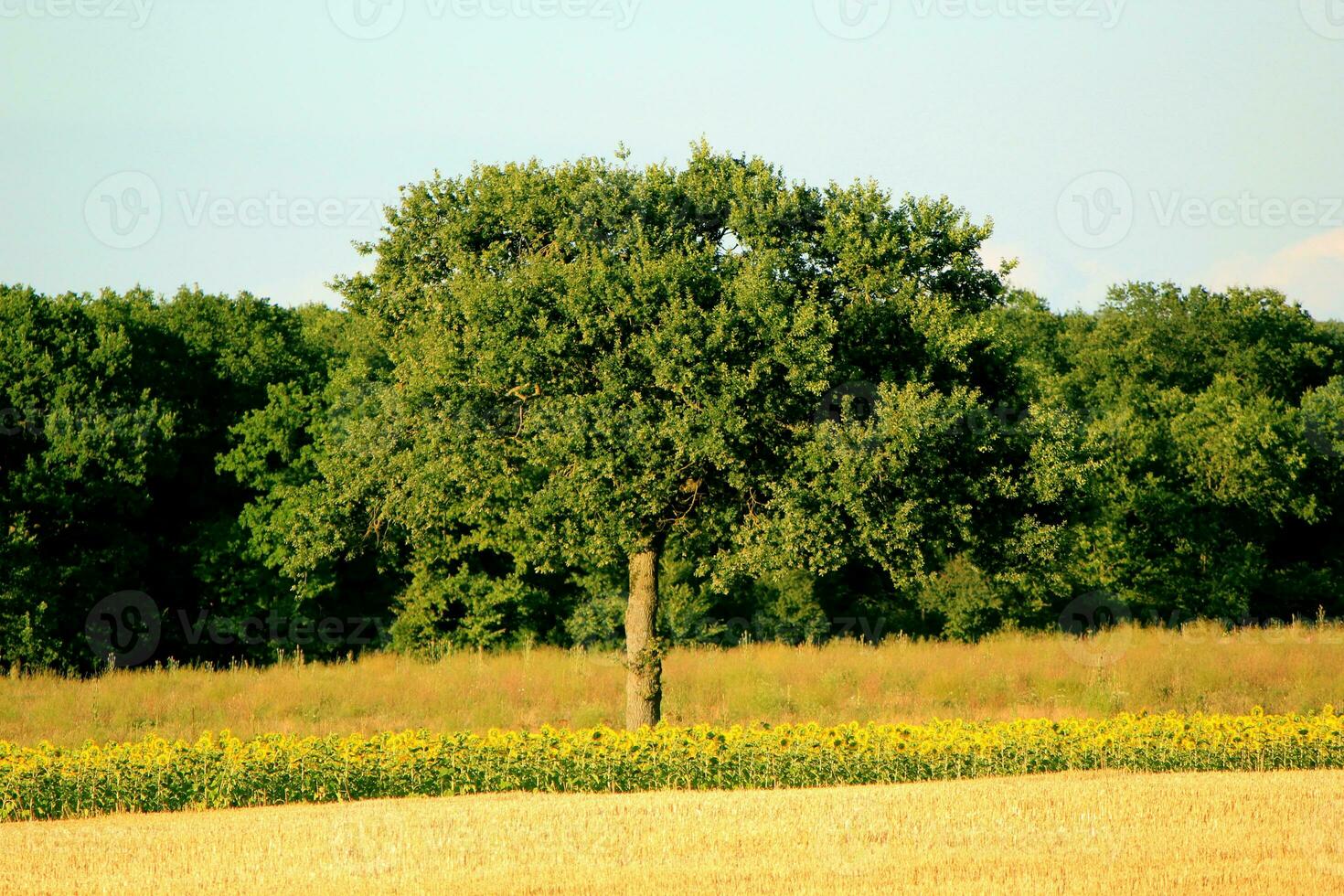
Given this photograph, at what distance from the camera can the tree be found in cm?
2175

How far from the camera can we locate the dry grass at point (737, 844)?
43.2 ft

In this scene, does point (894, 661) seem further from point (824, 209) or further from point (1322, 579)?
point (1322, 579)

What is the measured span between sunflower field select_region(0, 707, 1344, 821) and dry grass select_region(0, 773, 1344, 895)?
2.96ft

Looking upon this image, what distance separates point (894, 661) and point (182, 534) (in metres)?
26.7

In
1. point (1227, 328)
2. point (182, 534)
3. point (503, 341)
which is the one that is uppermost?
point (1227, 328)

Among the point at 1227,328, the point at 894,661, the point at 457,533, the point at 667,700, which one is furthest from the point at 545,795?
the point at 1227,328

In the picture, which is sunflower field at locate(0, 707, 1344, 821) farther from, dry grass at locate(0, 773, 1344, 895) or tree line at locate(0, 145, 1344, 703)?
tree line at locate(0, 145, 1344, 703)

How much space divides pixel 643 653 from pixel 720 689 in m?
5.62

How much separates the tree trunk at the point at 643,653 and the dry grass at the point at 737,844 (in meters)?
6.07

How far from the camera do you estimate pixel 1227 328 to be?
61.5m

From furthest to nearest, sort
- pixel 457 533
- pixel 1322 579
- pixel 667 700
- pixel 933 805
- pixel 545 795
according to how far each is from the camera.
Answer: pixel 1322 579
pixel 457 533
pixel 667 700
pixel 545 795
pixel 933 805

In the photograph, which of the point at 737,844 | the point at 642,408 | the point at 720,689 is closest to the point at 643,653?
the point at 642,408

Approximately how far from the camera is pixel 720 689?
1162 inches

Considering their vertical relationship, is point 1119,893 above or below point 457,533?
below
